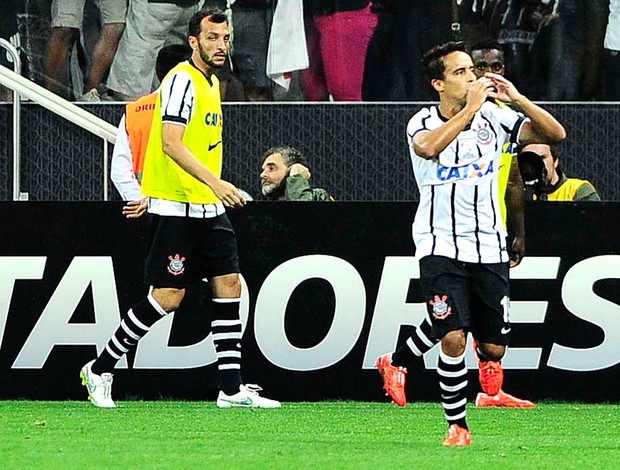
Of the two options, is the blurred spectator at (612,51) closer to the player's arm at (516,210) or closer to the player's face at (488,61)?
the player's face at (488,61)

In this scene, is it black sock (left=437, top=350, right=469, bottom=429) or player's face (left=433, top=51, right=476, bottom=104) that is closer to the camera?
black sock (left=437, top=350, right=469, bottom=429)

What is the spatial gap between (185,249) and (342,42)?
2.66 metres

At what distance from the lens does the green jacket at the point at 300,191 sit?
10.8m

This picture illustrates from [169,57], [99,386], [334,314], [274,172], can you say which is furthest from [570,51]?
[99,386]

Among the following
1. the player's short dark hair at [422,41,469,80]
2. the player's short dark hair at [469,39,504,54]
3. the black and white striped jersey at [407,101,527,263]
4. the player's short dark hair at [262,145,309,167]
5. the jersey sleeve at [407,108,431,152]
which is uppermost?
the player's short dark hair at [422,41,469,80]

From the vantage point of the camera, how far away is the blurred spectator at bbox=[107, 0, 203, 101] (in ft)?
37.5

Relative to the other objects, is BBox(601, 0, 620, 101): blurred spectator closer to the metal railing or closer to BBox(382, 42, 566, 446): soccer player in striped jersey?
the metal railing

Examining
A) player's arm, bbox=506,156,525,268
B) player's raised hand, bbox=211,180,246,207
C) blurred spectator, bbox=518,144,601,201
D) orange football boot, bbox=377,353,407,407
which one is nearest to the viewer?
player's raised hand, bbox=211,180,246,207

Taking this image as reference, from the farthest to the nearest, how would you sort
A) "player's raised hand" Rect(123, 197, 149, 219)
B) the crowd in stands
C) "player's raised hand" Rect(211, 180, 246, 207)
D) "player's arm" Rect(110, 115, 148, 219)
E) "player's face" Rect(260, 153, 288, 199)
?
1. the crowd in stands
2. "player's face" Rect(260, 153, 288, 199)
3. "player's arm" Rect(110, 115, 148, 219)
4. "player's raised hand" Rect(123, 197, 149, 219)
5. "player's raised hand" Rect(211, 180, 246, 207)

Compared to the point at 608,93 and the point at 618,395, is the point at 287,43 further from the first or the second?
the point at 618,395

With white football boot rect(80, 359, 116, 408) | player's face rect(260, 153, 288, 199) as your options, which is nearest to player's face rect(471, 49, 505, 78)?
player's face rect(260, 153, 288, 199)

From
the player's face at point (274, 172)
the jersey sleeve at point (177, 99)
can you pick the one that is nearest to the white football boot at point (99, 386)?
the jersey sleeve at point (177, 99)

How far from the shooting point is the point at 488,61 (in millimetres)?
10812

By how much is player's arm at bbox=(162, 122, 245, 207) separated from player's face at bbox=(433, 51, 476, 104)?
56.0 inches
